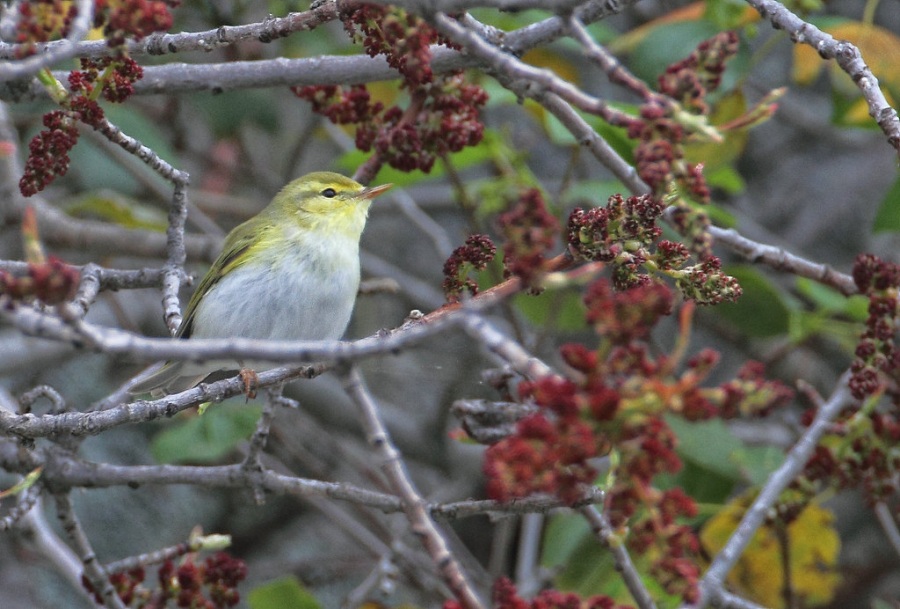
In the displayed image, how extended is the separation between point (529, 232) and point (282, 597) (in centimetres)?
238

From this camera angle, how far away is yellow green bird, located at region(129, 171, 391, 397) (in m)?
3.54

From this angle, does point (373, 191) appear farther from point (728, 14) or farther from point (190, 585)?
point (190, 585)

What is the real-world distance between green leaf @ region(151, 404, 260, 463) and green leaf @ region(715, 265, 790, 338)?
1.95 m

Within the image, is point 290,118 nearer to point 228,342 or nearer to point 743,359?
point 743,359

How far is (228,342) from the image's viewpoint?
144 cm

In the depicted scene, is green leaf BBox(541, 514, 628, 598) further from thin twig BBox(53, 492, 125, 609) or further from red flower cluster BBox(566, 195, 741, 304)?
red flower cluster BBox(566, 195, 741, 304)

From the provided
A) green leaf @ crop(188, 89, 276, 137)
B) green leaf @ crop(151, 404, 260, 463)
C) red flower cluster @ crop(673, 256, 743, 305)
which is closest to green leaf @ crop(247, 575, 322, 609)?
green leaf @ crop(151, 404, 260, 463)

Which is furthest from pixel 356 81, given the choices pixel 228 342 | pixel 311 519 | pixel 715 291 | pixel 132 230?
pixel 311 519

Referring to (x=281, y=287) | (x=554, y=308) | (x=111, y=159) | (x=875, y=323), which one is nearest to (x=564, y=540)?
(x=554, y=308)

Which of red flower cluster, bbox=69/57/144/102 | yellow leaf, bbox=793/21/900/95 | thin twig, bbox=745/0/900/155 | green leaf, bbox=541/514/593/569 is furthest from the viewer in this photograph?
green leaf, bbox=541/514/593/569

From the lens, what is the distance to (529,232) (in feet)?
4.41

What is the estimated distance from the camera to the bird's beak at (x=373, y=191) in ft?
11.6

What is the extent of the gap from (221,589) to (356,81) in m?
1.49

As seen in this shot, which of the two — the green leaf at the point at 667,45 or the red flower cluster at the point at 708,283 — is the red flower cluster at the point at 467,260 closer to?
the red flower cluster at the point at 708,283
